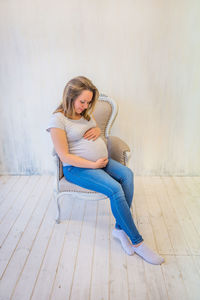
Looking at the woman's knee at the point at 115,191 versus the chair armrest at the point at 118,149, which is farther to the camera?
the chair armrest at the point at 118,149

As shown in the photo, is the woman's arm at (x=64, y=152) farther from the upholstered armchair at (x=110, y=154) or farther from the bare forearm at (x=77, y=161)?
the upholstered armchair at (x=110, y=154)

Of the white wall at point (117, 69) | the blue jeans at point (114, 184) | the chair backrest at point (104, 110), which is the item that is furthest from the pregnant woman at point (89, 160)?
the white wall at point (117, 69)

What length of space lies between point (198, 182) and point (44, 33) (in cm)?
209

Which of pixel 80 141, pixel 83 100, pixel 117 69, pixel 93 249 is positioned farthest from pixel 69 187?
pixel 117 69

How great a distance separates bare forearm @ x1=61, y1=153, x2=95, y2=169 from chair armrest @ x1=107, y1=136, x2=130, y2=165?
338 mm

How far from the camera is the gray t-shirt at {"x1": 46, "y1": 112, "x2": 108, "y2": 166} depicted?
1.56 metres

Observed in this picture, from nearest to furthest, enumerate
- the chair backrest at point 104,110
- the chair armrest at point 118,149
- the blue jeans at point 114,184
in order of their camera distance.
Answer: the blue jeans at point 114,184, the chair armrest at point 118,149, the chair backrest at point 104,110

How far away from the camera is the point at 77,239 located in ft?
5.40

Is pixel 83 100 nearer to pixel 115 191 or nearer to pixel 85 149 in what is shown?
pixel 85 149

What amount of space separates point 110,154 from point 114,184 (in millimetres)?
514

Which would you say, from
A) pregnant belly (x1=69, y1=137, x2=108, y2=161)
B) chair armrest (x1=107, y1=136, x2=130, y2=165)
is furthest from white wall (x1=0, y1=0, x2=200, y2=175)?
pregnant belly (x1=69, y1=137, x2=108, y2=161)

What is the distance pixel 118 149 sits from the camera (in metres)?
1.86

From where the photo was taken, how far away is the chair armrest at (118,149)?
1.82m

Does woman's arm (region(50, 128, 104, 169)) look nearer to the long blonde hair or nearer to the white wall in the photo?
the long blonde hair
